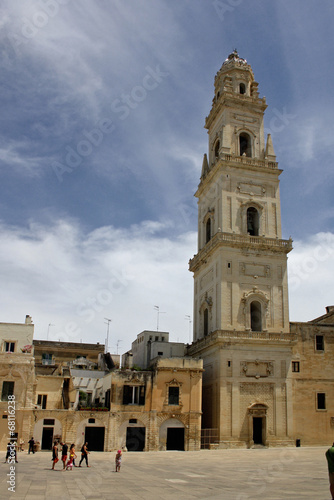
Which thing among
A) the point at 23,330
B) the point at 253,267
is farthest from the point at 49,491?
the point at 253,267

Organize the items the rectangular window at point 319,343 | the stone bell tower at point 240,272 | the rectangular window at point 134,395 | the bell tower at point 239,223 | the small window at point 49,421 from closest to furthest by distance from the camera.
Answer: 1. the small window at point 49,421
2. the rectangular window at point 134,395
3. the stone bell tower at point 240,272
4. the bell tower at point 239,223
5. the rectangular window at point 319,343

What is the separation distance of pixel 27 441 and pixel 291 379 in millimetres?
23357

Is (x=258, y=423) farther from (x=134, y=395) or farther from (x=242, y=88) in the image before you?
(x=242, y=88)

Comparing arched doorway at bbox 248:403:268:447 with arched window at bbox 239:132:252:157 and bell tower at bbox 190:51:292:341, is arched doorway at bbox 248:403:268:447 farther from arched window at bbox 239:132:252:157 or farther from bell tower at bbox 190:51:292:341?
arched window at bbox 239:132:252:157

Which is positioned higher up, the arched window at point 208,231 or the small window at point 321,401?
the arched window at point 208,231

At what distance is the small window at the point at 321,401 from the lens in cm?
4700

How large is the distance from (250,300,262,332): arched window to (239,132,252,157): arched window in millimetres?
16513

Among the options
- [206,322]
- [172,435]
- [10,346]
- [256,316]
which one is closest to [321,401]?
[256,316]

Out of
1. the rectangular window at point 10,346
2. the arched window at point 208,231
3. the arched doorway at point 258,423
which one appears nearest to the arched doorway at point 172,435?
the arched doorway at point 258,423

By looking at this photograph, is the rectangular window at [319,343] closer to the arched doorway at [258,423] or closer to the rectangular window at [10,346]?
the arched doorway at [258,423]

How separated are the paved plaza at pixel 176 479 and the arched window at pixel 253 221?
2304cm

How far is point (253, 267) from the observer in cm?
4888

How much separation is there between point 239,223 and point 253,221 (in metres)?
2.66

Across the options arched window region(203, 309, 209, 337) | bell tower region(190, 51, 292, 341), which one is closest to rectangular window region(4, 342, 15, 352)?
bell tower region(190, 51, 292, 341)
